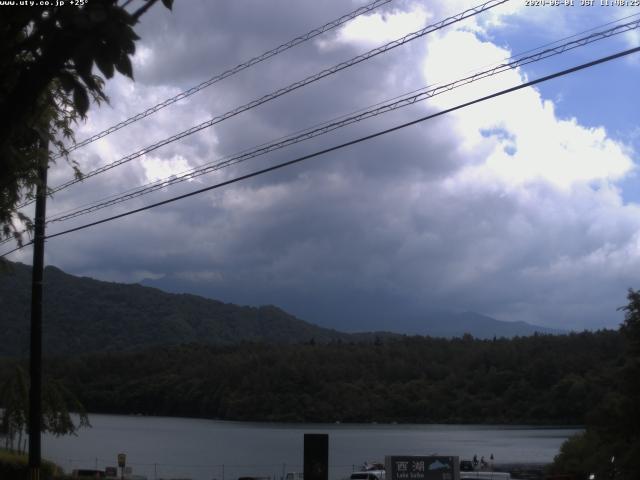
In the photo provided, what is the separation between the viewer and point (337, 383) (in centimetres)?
14925

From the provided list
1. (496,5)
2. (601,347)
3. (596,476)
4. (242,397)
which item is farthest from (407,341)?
(496,5)

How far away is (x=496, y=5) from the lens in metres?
14.0

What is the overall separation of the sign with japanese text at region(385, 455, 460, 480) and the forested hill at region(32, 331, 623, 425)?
371 feet

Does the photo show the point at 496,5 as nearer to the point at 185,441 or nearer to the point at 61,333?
the point at 185,441

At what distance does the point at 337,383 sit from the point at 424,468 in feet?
418

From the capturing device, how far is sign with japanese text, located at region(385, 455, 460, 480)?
22984 mm

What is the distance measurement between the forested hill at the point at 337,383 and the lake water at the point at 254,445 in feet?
11.6

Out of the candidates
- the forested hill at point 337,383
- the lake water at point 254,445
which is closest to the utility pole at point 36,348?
the lake water at point 254,445

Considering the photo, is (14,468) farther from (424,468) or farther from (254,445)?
(254,445)

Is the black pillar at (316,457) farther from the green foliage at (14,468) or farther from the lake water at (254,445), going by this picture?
the lake water at (254,445)

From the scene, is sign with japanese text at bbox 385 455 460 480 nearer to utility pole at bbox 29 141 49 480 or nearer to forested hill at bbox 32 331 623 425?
utility pole at bbox 29 141 49 480

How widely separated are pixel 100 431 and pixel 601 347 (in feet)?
263

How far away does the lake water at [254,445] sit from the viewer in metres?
81.7

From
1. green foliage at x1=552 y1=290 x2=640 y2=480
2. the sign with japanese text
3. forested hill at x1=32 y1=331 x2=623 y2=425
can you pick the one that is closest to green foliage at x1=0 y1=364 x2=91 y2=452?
the sign with japanese text
